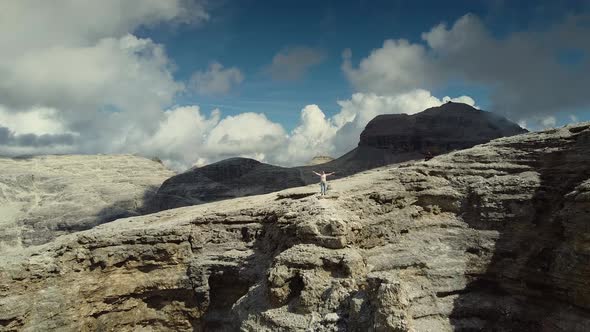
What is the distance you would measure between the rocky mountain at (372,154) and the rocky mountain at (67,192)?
13146 millimetres

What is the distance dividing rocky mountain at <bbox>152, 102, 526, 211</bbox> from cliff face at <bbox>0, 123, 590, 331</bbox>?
54.4 metres

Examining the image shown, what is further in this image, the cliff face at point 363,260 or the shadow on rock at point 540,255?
the cliff face at point 363,260

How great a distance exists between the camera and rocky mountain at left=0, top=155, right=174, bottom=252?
87.0 m

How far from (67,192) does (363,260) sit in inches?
4163

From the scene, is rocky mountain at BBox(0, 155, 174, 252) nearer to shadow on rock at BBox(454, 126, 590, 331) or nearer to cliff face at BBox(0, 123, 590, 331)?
cliff face at BBox(0, 123, 590, 331)

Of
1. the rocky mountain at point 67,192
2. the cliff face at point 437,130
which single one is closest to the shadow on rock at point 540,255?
the cliff face at point 437,130

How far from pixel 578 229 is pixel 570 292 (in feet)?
8.63

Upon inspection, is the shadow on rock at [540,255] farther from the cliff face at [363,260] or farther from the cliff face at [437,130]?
the cliff face at [437,130]

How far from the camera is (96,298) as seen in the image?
2662 centimetres

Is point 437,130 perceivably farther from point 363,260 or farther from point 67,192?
point 67,192

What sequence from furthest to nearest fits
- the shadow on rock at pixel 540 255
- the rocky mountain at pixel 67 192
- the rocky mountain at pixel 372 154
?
the rocky mountain at pixel 67 192 < the rocky mountain at pixel 372 154 < the shadow on rock at pixel 540 255

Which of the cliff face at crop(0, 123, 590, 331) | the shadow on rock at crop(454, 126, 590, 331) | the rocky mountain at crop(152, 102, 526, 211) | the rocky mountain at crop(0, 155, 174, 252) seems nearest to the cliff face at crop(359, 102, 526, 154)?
the rocky mountain at crop(152, 102, 526, 211)

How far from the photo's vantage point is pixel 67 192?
108 metres

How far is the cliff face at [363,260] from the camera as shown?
18422 mm
